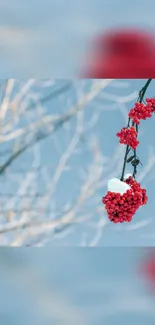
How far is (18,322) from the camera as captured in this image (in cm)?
178

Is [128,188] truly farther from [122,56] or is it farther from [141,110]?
[122,56]

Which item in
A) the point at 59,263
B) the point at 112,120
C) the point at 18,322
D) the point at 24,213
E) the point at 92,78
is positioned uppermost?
the point at 92,78

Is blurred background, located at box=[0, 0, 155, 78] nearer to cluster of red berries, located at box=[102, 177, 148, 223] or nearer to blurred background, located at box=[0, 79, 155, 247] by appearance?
blurred background, located at box=[0, 79, 155, 247]

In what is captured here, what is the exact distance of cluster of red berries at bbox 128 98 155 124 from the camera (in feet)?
5.79

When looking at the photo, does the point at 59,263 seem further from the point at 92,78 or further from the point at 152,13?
the point at 152,13

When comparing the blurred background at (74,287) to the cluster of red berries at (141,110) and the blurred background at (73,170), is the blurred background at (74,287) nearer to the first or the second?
the blurred background at (73,170)

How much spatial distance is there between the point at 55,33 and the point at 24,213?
576 mm

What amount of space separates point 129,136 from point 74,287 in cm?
51

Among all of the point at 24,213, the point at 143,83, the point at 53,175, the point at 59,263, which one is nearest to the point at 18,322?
the point at 59,263

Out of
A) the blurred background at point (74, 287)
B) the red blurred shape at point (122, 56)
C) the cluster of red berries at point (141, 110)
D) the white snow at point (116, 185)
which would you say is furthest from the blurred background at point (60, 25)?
the blurred background at point (74, 287)

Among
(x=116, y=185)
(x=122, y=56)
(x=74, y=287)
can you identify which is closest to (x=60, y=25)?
(x=122, y=56)

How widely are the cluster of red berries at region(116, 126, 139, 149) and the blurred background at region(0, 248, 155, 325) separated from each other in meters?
0.33

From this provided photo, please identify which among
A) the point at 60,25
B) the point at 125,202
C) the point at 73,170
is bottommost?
the point at 125,202

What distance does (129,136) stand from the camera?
1760 mm
